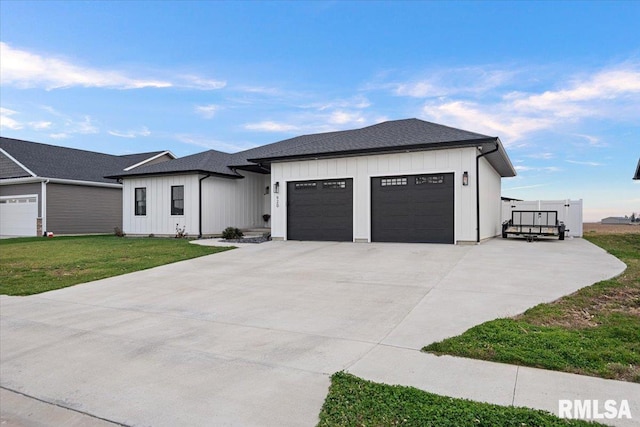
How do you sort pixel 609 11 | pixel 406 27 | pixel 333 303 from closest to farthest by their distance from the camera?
1. pixel 333 303
2. pixel 609 11
3. pixel 406 27

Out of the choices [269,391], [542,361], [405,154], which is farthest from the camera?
[405,154]

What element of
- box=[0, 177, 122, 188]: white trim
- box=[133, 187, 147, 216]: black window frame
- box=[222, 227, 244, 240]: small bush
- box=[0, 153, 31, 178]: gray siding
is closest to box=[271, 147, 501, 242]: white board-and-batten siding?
box=[222, 227, 244, 240]: small bush

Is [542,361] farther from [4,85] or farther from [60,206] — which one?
[60,206]

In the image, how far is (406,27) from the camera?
13367 mm

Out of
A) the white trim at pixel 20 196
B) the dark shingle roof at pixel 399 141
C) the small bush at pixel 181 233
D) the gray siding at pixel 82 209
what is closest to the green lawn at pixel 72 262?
the small bush at pixel 181 233

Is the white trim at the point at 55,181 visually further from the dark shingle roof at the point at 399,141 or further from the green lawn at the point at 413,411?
the green lawn at the point at 413,411

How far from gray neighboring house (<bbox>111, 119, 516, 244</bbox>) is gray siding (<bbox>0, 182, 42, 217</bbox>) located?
712 cm

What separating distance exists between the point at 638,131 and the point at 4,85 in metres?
27.7

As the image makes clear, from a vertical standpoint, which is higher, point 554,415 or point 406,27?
point 406,27

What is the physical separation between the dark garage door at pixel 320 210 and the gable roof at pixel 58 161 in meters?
12.6

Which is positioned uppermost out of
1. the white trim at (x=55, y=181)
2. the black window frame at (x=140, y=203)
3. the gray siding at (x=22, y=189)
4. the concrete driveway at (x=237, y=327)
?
the white trim at (x=55, y=181)

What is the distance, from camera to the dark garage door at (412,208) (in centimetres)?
1197

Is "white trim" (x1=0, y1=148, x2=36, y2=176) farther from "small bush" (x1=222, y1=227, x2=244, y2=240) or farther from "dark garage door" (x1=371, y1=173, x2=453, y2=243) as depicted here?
"dark garage door" (x1=371, y1=173, x2=453, y2=243)

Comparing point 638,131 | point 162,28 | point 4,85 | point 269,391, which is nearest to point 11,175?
point 4,85
